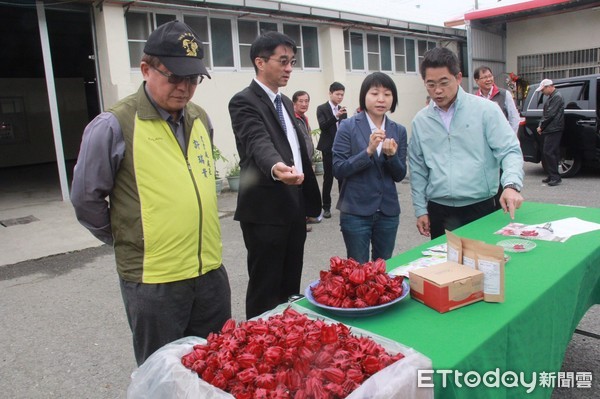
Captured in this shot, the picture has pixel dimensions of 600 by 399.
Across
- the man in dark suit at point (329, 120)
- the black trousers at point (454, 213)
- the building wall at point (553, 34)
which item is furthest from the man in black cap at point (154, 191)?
the building wall at point (553, 34)

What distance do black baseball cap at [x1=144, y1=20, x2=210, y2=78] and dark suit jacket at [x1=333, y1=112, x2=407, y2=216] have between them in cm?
136

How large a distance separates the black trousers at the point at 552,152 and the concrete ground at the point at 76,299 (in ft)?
0.93

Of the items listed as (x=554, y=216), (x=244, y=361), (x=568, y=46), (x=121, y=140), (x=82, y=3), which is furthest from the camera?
(x=568, y=46)

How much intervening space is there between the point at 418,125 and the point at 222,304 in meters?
1.64

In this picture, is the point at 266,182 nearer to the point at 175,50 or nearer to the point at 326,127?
the point at 175,50

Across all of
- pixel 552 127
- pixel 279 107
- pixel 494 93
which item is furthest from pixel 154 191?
pixel 552 127

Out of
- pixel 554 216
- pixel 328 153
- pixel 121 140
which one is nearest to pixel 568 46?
pixel 328 153

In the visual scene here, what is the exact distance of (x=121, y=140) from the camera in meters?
1.81

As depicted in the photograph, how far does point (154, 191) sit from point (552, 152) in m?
8.23

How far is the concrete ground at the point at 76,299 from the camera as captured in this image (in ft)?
9.70

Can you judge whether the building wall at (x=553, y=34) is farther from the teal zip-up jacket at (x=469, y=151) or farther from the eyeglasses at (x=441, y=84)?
the eyeglasses at (x=441, y=84)

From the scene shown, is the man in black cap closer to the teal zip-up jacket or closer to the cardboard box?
the cardboard box

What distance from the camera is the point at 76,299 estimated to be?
14.3ft

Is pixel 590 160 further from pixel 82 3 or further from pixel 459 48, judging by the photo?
pixel 459 48
